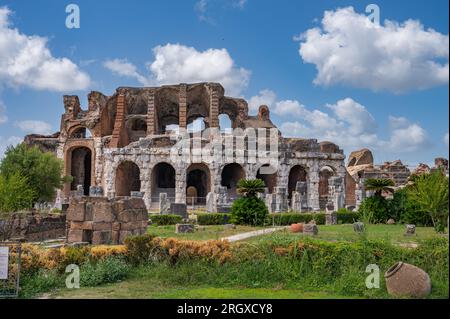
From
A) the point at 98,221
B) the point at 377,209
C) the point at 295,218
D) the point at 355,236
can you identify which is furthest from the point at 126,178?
the point at 355,236

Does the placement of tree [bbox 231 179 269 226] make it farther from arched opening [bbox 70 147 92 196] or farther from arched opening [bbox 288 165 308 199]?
arched opening [bbox 70 147 92 196]

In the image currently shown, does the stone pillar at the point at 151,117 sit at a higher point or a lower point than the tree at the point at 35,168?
higher

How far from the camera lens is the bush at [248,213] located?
69.1 feet

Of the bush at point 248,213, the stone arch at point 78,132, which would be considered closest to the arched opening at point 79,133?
the stone arch at point 78,132

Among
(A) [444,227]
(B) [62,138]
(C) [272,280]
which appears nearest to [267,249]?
(C) [272,280]

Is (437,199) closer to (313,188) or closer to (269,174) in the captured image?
(313,188)

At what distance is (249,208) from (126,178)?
67.2 feet

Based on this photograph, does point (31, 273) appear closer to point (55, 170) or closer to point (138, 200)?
point (138, 200)

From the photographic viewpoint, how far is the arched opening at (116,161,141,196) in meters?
37.3

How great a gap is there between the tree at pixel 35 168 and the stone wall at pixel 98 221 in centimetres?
1415

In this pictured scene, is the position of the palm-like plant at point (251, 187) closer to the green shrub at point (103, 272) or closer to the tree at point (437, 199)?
the tree at point (437, 199)

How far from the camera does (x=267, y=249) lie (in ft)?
35.9

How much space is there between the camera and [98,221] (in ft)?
47.1

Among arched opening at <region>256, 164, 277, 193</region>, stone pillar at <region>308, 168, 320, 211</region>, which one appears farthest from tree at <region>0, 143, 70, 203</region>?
stone pillar at <region>308, 168, 320, 211</region>
